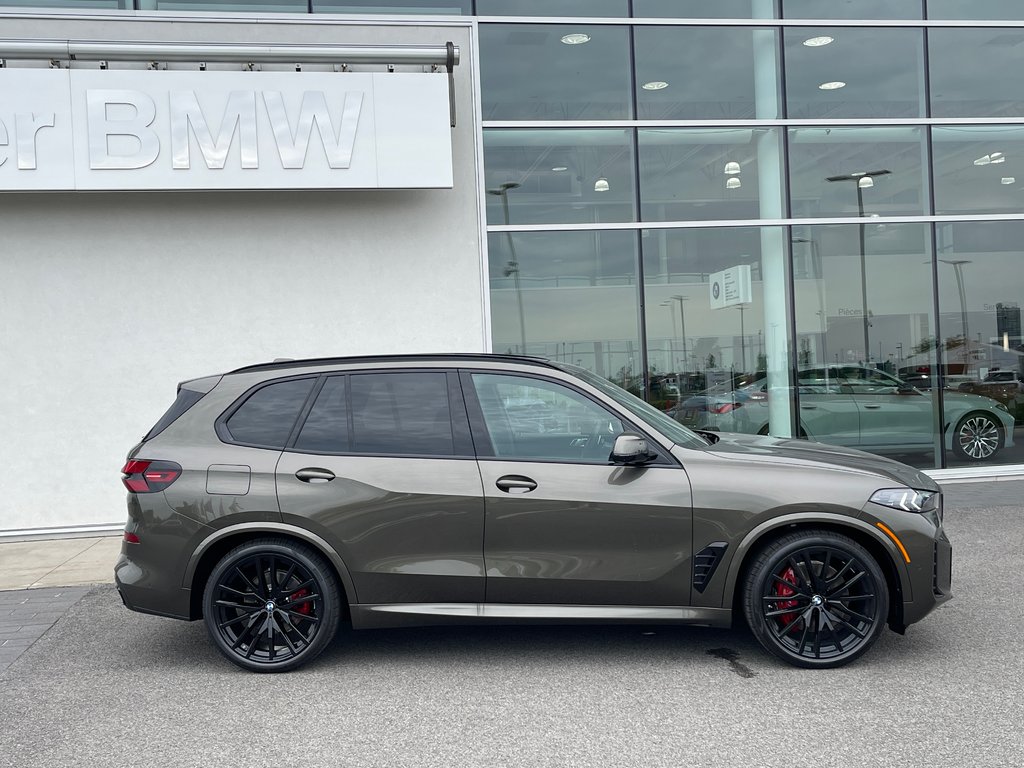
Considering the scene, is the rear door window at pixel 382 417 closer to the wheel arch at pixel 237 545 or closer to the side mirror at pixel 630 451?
the wheel arch at pixel 237 545

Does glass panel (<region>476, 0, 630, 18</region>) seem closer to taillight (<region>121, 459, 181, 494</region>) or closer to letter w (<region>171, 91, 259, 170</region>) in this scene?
letter w (<region>171, 91, 259, 170</region>)

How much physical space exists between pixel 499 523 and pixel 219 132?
6.27 meters

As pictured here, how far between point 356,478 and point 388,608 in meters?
0.72

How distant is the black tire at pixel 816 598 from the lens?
4746 millimetres

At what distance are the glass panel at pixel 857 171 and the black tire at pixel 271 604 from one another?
8290 mm

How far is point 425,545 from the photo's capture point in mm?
4883

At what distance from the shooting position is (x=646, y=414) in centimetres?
523

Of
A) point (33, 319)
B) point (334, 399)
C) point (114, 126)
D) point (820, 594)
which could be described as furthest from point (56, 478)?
point (820, 594)

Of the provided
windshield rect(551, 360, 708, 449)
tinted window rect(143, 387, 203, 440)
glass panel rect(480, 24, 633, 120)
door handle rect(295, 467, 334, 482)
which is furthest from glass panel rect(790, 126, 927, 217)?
tinted window rect(143, 387, 203, 440)

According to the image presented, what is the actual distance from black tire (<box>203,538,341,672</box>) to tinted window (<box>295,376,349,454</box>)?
543 mm

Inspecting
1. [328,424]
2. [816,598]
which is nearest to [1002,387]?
[816,598]

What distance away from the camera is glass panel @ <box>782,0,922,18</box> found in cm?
1127

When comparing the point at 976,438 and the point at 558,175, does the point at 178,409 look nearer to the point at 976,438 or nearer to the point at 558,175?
the point at 558,175

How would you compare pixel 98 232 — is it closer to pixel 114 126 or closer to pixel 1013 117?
pixel 114 126
